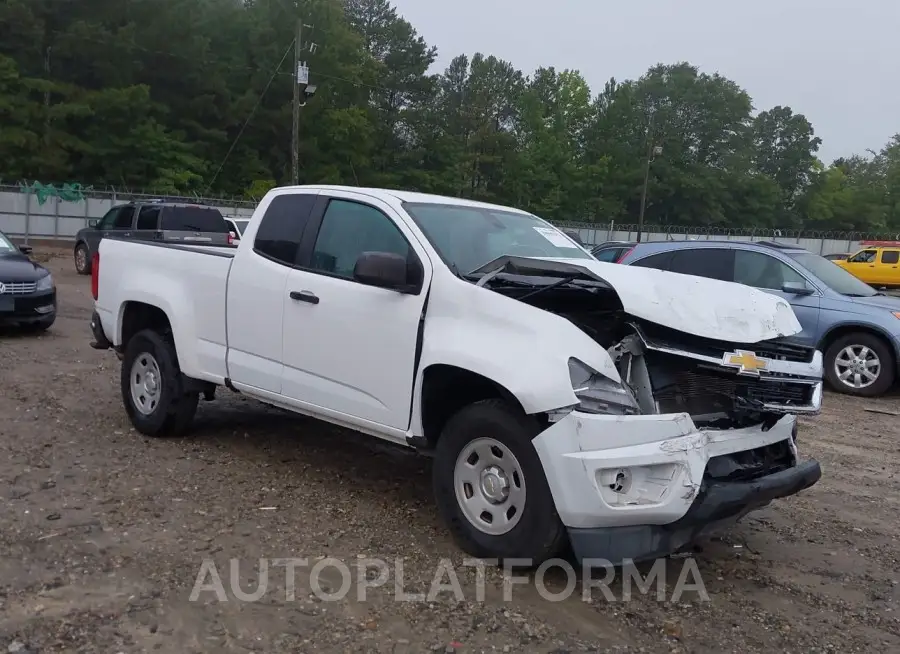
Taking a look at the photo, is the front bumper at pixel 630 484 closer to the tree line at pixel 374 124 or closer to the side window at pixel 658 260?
the side window at pixel 658 260

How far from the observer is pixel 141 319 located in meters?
6.84

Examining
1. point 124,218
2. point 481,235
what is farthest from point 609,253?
point 481,235

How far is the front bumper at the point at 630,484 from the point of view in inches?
152

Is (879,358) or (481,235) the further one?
(879,358)

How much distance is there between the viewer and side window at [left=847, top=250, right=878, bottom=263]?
27.2m

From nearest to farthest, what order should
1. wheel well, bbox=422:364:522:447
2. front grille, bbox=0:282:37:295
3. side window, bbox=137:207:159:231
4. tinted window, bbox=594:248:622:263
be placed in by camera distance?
wheel well, bbox=422:364:522:447, front grille, bbox=0:282:37:295, tinted window, bbox=594:248:622:263, side window, bbox=137:207:159:231

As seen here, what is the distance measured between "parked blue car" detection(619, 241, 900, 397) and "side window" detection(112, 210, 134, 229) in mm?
12953

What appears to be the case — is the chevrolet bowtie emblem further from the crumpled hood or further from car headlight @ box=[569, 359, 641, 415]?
car headlight @ box=[569, 359, 641, 415]

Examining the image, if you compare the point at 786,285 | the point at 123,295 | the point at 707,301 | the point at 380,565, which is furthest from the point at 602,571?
the point at 786,285

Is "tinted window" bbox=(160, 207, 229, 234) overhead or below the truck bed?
overhead

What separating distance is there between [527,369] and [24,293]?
29.4 feet

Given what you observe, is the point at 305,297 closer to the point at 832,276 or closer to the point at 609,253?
the point at 832,276

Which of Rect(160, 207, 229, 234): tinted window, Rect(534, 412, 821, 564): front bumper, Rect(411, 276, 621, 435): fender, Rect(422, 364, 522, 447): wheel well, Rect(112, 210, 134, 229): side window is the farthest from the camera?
Rect(112, 210, 134, 229): side window

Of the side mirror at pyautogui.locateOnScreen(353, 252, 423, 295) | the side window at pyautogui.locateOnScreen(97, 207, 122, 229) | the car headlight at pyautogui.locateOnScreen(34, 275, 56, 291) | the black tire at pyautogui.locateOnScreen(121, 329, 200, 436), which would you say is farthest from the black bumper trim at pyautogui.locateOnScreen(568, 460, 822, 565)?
the side window at pyautogui.locateOnScreen(97, 207, 122, 229)
